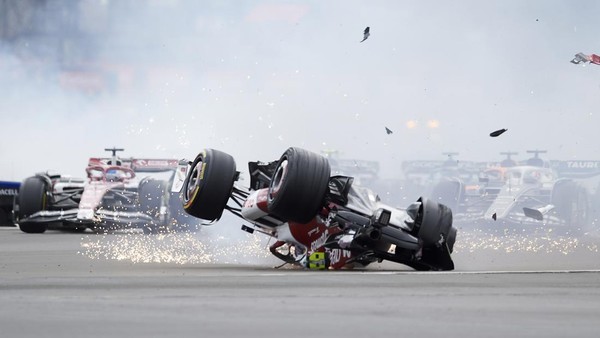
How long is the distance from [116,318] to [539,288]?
3.77 metres

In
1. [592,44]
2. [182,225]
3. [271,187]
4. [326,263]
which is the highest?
[592,44]

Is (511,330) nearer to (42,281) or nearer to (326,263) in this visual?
(42,281)

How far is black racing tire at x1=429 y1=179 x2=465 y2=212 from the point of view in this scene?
26156mm

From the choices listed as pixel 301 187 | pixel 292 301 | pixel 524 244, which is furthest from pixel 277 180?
pixel 524 244

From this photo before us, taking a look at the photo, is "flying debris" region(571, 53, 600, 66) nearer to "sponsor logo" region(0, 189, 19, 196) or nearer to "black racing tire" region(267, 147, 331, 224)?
"black racing tire" region(267, 147, 331, 224)

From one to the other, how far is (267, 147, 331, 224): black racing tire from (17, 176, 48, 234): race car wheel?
14784 mm

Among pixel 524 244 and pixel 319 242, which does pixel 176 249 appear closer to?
pixel 524 244

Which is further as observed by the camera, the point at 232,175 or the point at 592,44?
the point at 592,44

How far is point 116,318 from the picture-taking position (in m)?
7.02

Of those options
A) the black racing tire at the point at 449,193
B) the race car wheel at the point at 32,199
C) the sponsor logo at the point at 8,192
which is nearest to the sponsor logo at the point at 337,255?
the black racing tire at the point at 449,193

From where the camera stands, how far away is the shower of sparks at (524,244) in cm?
1681

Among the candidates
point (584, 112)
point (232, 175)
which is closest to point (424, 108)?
point (584, 112)

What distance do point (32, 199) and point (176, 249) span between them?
8715mm

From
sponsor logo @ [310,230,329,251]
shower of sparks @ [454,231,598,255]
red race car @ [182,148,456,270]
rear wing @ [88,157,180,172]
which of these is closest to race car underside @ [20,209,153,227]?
rear wing @ [88,157,180,172]
